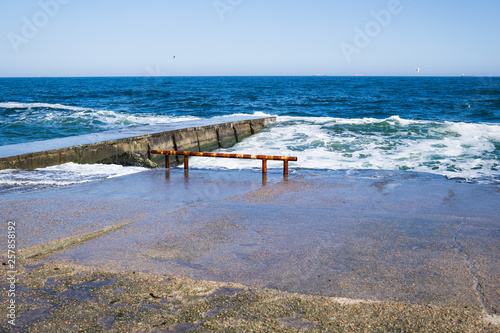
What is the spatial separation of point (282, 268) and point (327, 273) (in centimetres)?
39

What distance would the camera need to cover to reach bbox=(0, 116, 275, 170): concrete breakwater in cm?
902

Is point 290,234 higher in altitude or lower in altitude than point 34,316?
lower

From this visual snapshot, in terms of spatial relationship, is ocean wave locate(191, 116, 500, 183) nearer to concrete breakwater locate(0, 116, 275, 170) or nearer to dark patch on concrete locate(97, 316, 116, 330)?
concrete breakwater locate(0, 116, 275, 170)

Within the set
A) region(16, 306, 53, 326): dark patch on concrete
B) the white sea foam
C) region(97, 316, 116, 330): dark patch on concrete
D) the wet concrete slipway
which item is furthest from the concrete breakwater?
region(97, 316, 116, 330): dark patch on concrete

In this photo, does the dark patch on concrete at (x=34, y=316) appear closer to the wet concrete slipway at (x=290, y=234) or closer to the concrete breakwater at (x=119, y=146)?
the wet concrete slipway at (x=290, y=234)

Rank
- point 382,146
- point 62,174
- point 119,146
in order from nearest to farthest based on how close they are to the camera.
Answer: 1. point 62,174
2. point 119,146
3. point 382,146

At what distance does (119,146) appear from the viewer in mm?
10797

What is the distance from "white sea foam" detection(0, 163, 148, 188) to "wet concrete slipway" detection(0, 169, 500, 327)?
79 cm

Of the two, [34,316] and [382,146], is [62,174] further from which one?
[382,146]

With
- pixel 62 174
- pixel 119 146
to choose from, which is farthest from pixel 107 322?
pixel 119 146

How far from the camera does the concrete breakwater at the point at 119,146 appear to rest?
29.6 feet

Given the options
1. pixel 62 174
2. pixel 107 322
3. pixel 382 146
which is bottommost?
pixel 382 146

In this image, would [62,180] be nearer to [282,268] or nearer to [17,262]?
[17,262]

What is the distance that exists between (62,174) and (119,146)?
91.7 inches
